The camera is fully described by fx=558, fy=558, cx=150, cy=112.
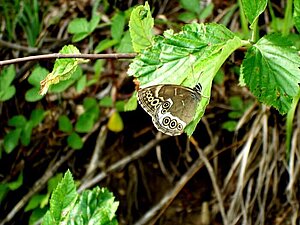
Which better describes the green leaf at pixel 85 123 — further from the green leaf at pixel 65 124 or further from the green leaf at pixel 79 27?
the green leaf at pixel 79 27

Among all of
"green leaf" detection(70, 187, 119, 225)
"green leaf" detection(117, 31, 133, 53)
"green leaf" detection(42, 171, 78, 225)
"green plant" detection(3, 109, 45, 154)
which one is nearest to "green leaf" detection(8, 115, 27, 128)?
"green plant" detection(3, 109, 45, 154)

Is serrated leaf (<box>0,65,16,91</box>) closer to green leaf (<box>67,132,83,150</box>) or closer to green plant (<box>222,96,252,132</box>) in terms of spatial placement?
green leaf (<box>67,132,83,150</box>)

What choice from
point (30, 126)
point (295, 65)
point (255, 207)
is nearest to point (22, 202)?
point (30, 126)

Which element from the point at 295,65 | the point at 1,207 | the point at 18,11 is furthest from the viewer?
the point at 18,11

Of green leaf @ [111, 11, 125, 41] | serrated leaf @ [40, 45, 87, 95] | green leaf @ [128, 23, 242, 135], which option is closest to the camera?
green leaf @ [128, 23, 242, 135]

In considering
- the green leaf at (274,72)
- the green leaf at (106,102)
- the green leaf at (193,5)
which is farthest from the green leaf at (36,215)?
the green leaf at (274,72)

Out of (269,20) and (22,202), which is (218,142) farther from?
Answer: (22,202)
